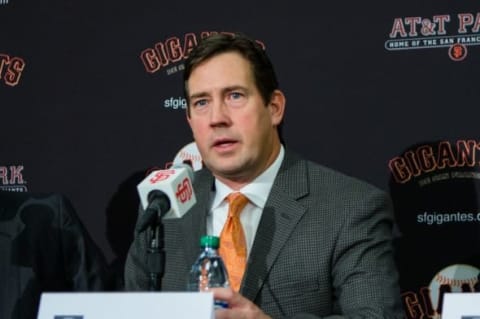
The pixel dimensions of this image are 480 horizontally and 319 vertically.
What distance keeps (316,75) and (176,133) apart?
0.47 m

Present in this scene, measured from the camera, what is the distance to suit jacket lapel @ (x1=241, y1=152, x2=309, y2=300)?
201cm

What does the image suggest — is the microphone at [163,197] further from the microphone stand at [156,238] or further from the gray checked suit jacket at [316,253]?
the gray checked suit jacket at [316,253]

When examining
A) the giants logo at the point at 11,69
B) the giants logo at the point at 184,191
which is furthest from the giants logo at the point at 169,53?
the giants logo at the point at 184,191

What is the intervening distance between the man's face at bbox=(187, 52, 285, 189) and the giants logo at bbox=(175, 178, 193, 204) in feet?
1.39

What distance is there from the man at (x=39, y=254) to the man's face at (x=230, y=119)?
44 centimetres

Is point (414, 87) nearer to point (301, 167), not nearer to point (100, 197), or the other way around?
point (301, 167)

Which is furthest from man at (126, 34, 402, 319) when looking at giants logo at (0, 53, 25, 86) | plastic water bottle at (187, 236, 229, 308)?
giants logo at (0, 53, 25, 86)

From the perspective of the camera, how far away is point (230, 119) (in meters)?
2.08

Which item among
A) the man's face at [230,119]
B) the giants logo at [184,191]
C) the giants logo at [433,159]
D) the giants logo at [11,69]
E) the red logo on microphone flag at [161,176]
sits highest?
the giants logo at [11,69]

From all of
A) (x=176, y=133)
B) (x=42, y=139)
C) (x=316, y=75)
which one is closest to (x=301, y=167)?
(x=316, y=75)

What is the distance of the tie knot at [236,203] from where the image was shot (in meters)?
2.12

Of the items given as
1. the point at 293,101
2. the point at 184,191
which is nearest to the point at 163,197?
the point at 184,191

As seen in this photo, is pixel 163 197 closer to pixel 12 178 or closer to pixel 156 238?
pixel 156 238

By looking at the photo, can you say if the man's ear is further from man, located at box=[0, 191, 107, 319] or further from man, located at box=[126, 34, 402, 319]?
man, located at box=[0, 191, 107, 319]
